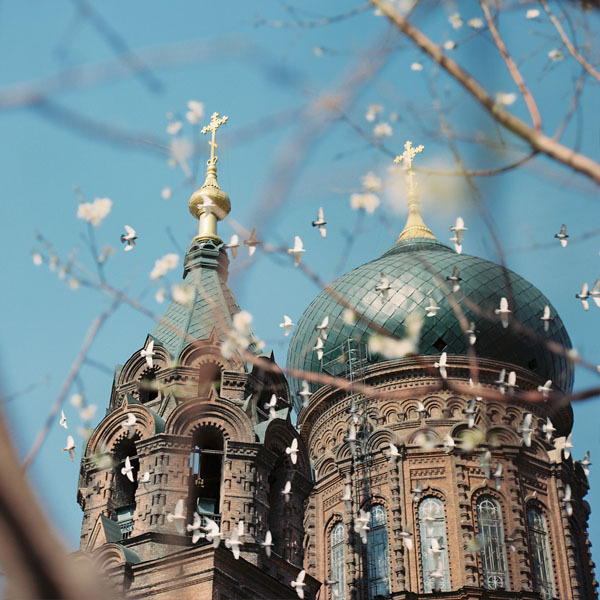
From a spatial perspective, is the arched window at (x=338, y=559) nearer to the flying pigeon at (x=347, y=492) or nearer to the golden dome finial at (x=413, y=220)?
the flying pigeon at (x=347, y=492)

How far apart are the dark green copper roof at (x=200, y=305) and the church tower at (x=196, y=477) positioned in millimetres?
41

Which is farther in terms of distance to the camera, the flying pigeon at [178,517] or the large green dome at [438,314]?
the large green dome at [438,314]

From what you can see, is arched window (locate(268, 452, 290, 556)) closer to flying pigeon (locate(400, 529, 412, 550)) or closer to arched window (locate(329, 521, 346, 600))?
flying pigeon (locate(400, 529, 412, 550))

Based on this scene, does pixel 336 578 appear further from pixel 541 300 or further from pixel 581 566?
pixel 541 300

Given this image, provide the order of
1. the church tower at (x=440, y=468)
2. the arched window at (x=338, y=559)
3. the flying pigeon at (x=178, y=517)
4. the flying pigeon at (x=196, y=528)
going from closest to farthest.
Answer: the flying pigeon at (x=196, y=528) → the flying pigeon at (x=178, y=517) → the church tower at (x=440, y=468) → the arched window at (x=338, y=559)

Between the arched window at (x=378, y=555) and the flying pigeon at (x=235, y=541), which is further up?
the arched window at (x=378, y=555)

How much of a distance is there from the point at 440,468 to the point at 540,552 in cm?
261

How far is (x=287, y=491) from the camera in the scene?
15922 mm

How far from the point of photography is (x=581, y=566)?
22.1m

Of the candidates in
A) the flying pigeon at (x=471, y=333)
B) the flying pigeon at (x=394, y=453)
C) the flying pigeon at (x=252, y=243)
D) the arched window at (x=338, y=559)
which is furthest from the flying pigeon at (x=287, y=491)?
the flying pigeon at (x=252, y=243)

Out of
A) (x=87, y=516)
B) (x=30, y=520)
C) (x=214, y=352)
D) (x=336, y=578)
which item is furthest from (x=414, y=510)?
(x=30, y=520)

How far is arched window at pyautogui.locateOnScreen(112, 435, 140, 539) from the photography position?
16164 millimetres

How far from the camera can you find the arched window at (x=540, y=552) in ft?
69.2

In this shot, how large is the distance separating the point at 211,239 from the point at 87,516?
6324 millimetres
